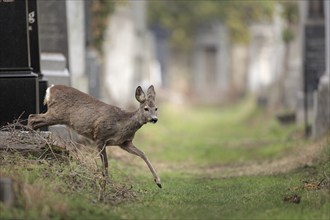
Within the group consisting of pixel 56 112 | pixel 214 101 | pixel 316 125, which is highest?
pixel 56 112

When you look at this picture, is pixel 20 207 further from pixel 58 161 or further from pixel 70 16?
pixel 70 16

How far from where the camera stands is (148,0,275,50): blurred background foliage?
4778 centimetres

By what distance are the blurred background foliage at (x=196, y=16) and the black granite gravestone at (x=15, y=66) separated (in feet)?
94.5

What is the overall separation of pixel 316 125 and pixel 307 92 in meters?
5.11

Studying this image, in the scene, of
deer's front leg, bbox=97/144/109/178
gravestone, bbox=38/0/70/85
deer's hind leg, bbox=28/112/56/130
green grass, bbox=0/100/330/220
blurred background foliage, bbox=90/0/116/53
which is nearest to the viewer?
green grass, bbox=0/100/330/220

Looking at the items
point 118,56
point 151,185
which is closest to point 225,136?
point 118,56

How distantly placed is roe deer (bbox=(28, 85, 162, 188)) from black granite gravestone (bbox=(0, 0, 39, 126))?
50cm

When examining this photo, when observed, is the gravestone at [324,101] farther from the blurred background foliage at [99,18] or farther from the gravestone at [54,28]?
the blurred background foliage at [99,18]

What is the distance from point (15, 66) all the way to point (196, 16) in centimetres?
4578

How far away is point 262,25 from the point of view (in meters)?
47.1

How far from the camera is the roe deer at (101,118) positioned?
12352mm

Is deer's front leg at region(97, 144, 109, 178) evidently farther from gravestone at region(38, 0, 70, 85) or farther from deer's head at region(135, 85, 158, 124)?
gravestone at region(38, 0, 70, 85)

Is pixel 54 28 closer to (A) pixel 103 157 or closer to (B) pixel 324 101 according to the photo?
(B) pixel 324 101

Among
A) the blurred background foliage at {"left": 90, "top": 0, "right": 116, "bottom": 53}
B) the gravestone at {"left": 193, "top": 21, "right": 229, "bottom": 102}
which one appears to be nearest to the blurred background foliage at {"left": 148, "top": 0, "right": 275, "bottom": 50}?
the gravestone at {"left": 193, "top": 21, "right": 229, "bottom": 102}
